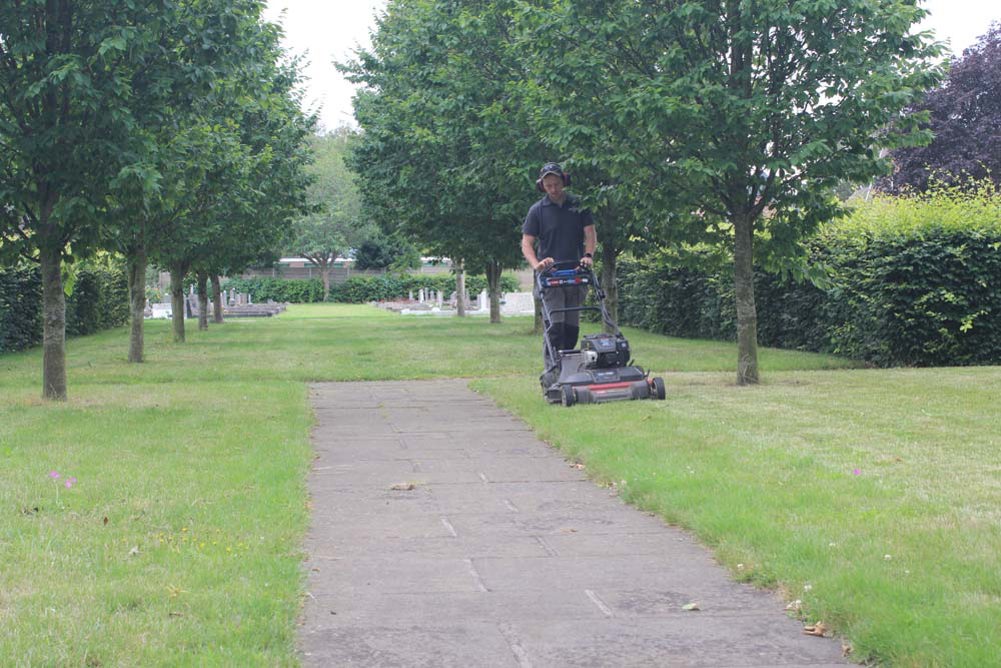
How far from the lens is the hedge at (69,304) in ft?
81.3

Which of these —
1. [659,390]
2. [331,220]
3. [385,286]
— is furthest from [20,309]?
[385,286]

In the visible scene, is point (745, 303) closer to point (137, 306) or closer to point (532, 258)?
point (532, 258)

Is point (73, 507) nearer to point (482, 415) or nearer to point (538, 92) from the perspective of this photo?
point (482, 415)

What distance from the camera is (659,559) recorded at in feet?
19.6

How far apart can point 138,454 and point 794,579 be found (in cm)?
556

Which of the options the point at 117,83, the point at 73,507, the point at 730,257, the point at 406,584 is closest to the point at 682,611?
the point at 406,584

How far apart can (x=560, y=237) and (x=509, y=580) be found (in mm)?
7185

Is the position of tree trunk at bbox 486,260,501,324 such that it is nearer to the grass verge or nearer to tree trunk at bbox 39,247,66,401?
tree trunk at bbox 39,247,66,401

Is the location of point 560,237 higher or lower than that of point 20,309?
higher

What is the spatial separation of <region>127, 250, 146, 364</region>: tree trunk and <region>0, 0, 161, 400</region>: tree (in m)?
8.40

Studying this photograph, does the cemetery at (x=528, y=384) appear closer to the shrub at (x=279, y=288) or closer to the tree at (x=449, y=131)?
the tree at (x=449, y=131)

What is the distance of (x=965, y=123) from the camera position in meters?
36.2

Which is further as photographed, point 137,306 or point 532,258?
point 137,306

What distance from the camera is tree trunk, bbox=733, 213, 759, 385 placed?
14.2 meters
